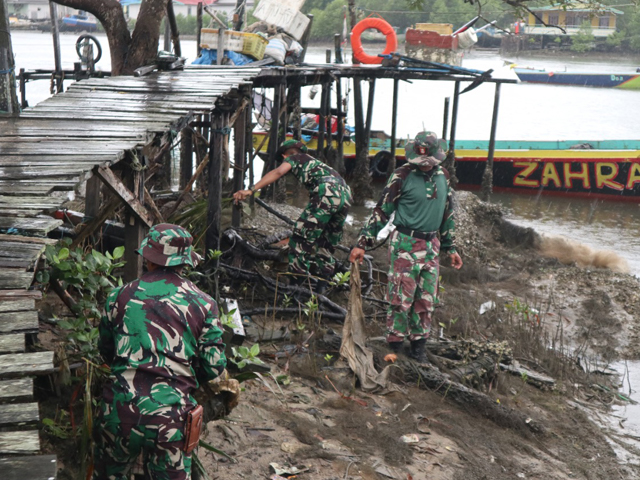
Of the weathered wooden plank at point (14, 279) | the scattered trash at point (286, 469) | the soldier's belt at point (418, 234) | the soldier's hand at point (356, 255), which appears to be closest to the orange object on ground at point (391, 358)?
the soldier's hand at point (356, 255)

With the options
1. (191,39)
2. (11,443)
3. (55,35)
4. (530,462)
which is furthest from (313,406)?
(191,39)

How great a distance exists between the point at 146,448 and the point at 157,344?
481 mm

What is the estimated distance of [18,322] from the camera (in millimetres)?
2898

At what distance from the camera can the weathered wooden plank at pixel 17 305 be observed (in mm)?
2965

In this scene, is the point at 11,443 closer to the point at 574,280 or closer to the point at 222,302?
the point at 222,302

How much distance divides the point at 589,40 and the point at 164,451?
5560 centimetres

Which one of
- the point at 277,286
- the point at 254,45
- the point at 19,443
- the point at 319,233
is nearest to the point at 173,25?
the point at 254,45

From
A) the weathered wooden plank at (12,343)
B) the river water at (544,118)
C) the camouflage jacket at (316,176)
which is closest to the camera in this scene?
the weathered wooden plank at (12,343)

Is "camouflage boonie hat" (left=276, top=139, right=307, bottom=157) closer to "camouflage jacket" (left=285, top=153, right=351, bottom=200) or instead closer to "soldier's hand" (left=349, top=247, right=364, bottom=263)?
"camouflage jacket" (left=285, top=153, right=351, bottom=200)

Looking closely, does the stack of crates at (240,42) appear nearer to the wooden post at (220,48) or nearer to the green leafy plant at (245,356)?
the wooden post at (220,48)

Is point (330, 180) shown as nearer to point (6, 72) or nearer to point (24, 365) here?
point (6, 72)

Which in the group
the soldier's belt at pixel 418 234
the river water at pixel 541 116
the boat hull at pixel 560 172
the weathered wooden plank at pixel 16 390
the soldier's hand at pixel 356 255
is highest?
the weathered wooden plank at pixel 16 390

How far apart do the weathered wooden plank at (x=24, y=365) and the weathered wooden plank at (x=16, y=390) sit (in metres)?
0.03

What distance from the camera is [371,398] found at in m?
5.83
